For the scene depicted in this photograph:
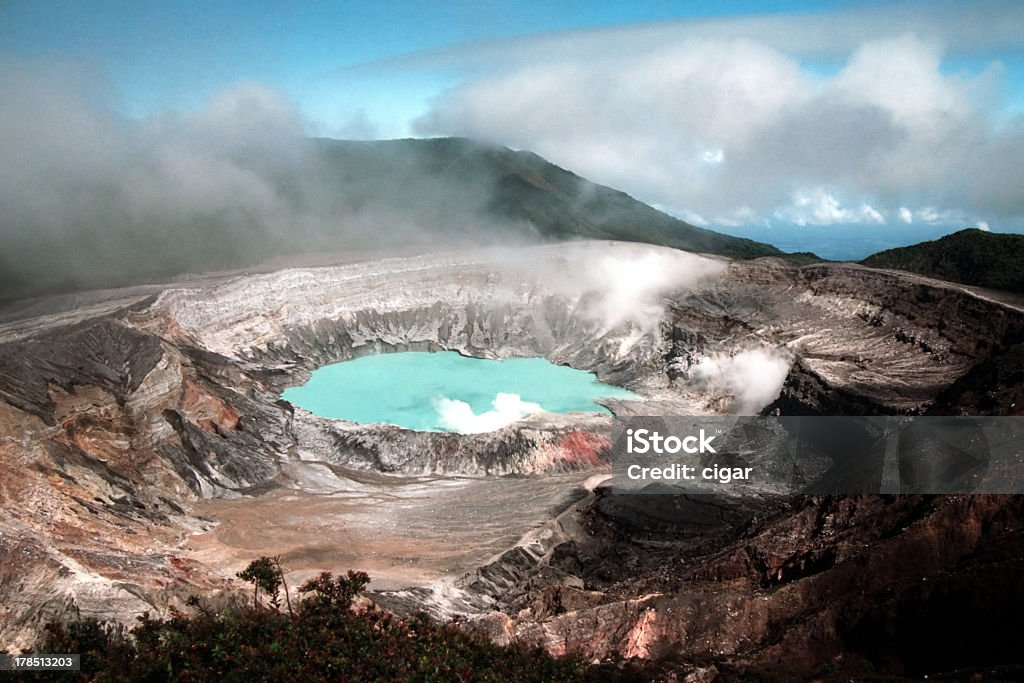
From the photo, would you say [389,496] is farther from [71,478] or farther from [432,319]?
[432,319]

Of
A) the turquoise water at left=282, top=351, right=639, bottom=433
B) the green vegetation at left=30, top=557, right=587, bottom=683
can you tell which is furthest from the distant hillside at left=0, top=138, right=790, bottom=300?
the green vegetation at left=30, top=557, right=587, bottom=683

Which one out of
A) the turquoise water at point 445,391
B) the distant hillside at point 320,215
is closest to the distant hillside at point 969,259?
the distant hillside at point 320,215

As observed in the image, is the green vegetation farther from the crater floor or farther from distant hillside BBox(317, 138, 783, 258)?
distant hillside BBox(317, 138, 783, 258)

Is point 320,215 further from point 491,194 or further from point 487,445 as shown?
point 487,445

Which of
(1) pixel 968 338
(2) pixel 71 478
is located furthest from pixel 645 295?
(2) pixel 71 478

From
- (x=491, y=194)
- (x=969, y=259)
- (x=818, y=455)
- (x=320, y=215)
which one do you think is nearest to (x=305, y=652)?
(x=818, y=455)
